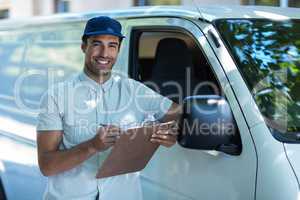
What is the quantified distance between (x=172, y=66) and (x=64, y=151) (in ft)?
4.67

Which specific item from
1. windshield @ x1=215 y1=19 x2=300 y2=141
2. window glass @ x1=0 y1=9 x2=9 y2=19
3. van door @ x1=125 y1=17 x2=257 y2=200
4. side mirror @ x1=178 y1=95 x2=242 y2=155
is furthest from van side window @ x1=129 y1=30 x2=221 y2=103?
window glass @ x1=0 y1=9 x2=9 y2=19

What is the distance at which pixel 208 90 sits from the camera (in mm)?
3430

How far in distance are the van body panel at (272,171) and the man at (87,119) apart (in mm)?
412

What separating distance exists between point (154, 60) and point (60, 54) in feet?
2.16

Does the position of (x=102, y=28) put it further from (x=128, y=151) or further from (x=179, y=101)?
(x=179, y=101)

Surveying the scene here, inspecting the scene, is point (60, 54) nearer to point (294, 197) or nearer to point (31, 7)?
point (294, 197)

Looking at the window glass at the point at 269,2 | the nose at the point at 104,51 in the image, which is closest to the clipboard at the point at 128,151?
the nose at the point at 104,51

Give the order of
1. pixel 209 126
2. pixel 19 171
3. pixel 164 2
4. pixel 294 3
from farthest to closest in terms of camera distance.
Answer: pixel 164 2, pixel 294 3, pixel 19 171, pixel 209 126

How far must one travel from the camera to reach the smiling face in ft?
8.39

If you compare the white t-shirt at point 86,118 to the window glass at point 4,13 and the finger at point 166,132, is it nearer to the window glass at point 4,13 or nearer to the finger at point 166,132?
the finger at point 166,132

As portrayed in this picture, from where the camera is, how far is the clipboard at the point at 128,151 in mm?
2508

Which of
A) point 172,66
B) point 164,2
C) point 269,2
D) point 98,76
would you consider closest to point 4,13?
point 164,2

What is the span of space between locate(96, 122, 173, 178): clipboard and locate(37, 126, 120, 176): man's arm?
8 centimetres

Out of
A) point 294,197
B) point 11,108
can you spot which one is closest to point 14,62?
point 11,108
